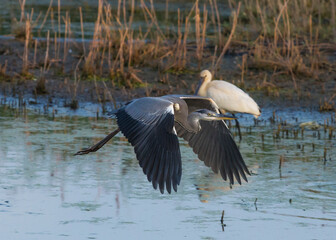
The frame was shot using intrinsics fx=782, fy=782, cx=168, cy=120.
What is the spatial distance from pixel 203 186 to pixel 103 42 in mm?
5691

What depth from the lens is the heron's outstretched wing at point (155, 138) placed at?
4.71 m

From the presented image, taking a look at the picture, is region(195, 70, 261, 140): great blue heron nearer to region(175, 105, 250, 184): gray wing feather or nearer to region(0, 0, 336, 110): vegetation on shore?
region(0, 0, 336, 110): vegetation on shore

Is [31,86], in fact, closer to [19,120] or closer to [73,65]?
[73,65]

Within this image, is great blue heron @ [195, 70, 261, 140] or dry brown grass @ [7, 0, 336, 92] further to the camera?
dry brown grass @ [7, 0, 336, 92]

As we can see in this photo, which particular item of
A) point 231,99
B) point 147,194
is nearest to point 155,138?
point 147,194

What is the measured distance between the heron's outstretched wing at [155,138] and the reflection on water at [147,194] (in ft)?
1.47

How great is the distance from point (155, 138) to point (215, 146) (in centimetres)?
95

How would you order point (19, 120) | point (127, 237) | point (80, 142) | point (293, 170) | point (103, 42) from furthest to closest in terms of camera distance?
point (103, 42) → point (19, 120) → point (80, 142) → point (293, 170) → point (127, 237)

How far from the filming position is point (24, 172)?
256 inches

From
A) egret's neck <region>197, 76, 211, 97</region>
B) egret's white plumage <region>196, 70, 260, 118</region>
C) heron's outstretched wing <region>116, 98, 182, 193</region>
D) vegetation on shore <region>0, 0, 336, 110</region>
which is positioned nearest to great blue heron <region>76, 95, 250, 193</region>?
heron's outstretched wing <region>116, 98, 182, 193</region>

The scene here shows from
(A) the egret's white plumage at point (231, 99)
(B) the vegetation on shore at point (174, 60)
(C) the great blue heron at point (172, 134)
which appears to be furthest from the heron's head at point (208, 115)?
(B) the vegetation on shore at point (174, 60)

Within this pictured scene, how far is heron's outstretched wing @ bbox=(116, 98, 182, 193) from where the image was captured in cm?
471

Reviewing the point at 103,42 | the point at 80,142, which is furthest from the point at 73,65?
the point at 80,142

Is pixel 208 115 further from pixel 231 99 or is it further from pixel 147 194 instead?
pixel 231 99
